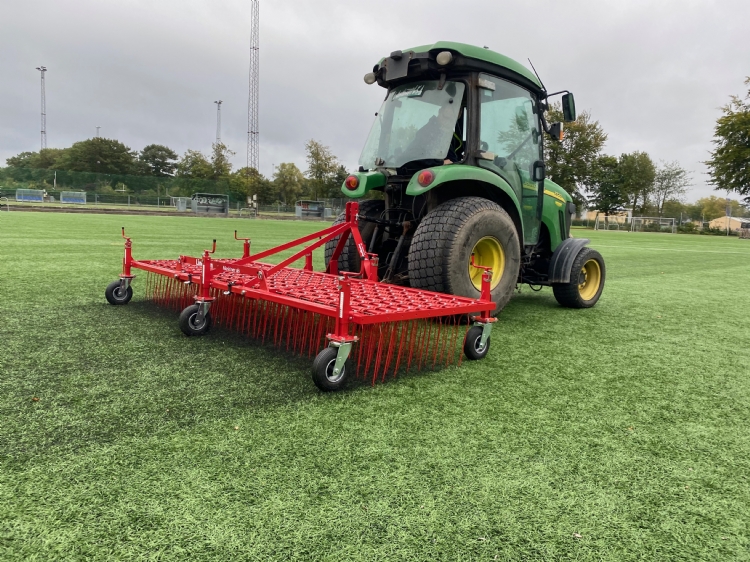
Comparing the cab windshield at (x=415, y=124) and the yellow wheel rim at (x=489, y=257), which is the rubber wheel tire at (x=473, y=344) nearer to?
the yellow wheel rim at (x=489, y=257)

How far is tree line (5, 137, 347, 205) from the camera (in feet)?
142

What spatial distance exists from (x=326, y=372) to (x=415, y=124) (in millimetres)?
2724

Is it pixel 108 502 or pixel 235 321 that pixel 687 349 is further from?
pixel 108 502

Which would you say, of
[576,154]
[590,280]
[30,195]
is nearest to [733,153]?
[576,154]

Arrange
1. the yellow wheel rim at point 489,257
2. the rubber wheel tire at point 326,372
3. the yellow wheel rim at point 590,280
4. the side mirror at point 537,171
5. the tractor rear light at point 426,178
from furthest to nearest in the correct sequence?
the yellow wheel rim at point 590,280 → the side mirror at point 537,171 → the yellow wheel rim at point 489,257 → the tractor rear light at point 426,178 → the rubber wheel tire at point 326,372

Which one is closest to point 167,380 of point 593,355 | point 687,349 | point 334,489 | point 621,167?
point 334,489

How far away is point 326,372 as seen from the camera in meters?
2.45

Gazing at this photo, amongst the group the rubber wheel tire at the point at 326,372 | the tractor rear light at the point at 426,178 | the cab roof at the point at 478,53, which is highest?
the cab roof at the point at 478,53

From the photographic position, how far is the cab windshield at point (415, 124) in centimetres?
423

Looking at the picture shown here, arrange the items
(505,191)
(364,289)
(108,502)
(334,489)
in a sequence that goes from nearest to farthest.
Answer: (108,502) < (334,489) < (364,289) < (505,191)

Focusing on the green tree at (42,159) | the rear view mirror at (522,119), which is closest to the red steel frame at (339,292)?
the rear view mirror at (522,119)

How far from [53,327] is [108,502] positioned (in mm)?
2390

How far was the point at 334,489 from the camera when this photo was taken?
1642 mm

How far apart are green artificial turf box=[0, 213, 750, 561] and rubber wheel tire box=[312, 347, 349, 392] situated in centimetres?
6
